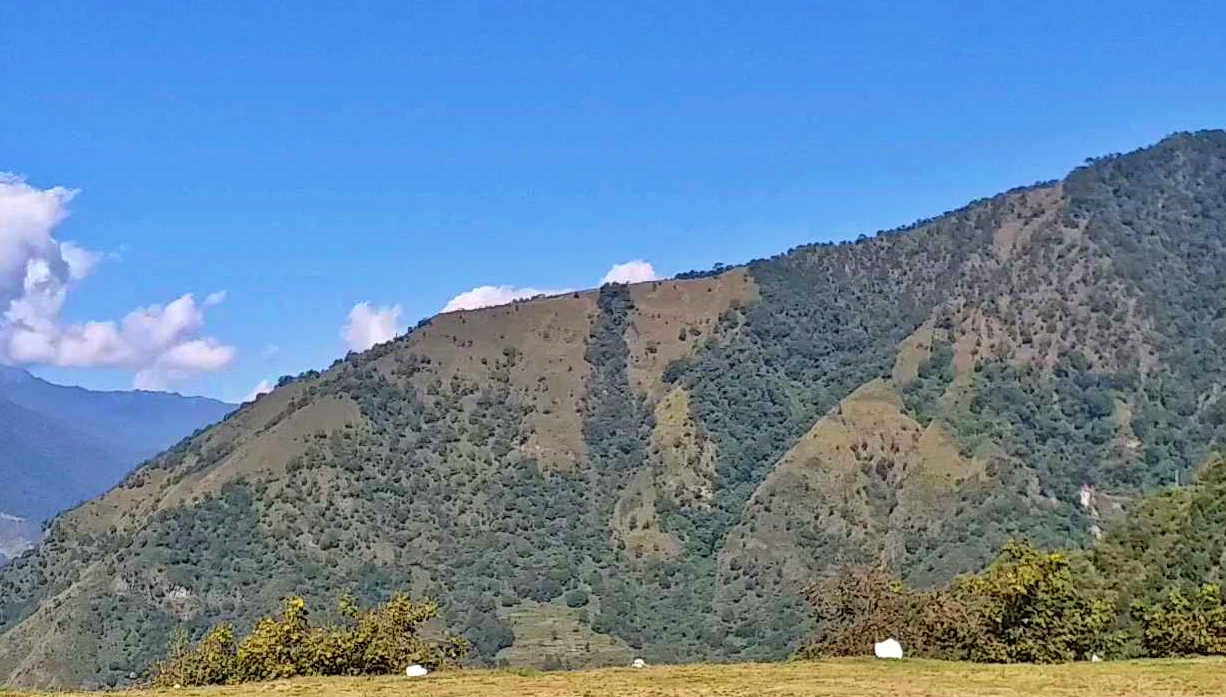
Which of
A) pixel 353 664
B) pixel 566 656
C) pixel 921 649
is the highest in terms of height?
pixel 353 664

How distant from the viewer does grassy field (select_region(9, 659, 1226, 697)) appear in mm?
32875

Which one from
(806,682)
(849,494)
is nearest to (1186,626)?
(806,682)

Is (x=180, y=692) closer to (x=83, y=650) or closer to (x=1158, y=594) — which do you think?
(x=1158, y=594)

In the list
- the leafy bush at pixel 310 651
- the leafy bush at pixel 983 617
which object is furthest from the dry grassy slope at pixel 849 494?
the leafy bush at pixel 310 651

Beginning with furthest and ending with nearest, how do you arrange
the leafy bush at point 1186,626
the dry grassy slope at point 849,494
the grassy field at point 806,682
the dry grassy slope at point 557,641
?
1. the dry grassy slope at point 849,494
2. the dry grassy slope at point 557,641
3. the leafy bush at point 1186,626
4. the grassy field at point 806,682

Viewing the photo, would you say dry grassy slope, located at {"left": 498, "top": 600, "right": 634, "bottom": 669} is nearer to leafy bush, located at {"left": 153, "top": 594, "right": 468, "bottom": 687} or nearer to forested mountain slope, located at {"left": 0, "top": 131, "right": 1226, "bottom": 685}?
forested mountain slope, located at {"left": 0, "top": 131, "right": 1226, "bottom": 685}

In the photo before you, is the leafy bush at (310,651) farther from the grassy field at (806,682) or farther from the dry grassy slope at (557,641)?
the dry grassy slope at (557,641)

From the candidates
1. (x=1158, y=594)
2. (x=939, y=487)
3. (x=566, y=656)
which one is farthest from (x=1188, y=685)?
(x=939, y=487)

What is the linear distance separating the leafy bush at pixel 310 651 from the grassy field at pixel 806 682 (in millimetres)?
13706

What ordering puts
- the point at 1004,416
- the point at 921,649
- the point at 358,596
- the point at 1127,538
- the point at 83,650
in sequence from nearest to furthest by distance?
the point at 921,649 → the point at 1127,538 → the point at 83,650 → the point at 358,596 → the point at 1004,416

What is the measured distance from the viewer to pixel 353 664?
51.9m

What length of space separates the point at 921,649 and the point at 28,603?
16686 centimetres

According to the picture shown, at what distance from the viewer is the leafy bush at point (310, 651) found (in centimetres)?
5197

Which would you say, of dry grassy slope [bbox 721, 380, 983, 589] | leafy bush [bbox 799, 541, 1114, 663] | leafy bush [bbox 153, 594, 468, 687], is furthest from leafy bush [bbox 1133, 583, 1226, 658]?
dry grassy slope [bbox 721, 380, 983, 589]
